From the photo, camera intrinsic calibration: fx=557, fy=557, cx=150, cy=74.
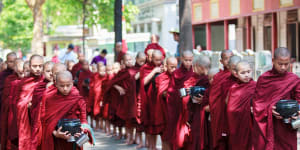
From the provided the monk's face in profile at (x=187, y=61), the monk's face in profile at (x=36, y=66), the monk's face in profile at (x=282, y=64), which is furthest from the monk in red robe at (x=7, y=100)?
the monk's face in profile at (x=282, y=64)

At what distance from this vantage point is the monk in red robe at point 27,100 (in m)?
7.49

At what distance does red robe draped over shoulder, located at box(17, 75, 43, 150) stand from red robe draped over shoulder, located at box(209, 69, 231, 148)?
7.86 feet

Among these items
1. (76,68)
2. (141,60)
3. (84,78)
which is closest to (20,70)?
(141,60)

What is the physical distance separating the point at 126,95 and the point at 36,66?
3210mm

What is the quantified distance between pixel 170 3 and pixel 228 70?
25.9 m

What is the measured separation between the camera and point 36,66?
7480mm

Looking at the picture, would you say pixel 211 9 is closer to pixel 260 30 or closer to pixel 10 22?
pixel 260 30

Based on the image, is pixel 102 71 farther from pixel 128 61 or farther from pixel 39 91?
pixel 39 91

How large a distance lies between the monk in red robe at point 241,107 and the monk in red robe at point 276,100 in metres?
0.30

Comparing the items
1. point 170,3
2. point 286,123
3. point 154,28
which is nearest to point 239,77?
point 286,123

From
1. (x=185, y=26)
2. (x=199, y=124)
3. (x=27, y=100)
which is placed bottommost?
(x=199, y=124)

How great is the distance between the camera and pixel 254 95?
602 centimetres

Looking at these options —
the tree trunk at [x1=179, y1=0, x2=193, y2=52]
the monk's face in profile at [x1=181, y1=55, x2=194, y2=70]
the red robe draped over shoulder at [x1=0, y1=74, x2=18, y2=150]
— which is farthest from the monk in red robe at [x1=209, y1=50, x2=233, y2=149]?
the red robe draped over shoulder at [x1=0, y1=74, x2=18, y2=150]

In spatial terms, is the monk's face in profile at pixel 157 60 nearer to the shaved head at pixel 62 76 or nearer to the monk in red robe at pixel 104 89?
the monk in red robe at pixel 104 89
